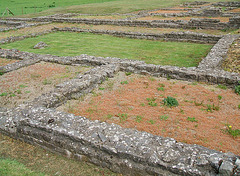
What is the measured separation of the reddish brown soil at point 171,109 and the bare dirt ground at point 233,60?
2.69 m

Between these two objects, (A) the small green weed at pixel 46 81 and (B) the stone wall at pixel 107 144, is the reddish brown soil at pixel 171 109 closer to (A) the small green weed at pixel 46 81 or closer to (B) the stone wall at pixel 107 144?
(B) the stone wall at pixel 107 144

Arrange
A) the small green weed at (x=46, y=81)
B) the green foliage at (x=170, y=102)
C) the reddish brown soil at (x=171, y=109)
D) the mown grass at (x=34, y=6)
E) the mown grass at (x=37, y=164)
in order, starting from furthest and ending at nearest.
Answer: the mown grass at (x=34, y=6) < the small green weed at (x=46, y=81) < the green foliage at (x=170, y=102) < the reddish brown soil at (x=171, y=109) < the mown grass at (x=37, y=164)

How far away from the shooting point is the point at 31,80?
12344 millimetres

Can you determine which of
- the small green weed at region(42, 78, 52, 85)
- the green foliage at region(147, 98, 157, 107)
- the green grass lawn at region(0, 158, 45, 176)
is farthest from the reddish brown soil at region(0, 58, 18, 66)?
the green foliage at region(147, 98, 157, 107)

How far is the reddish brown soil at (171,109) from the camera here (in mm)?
7016

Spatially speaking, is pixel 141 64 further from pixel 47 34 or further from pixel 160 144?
pixel 47 34

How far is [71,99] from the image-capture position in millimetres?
9961

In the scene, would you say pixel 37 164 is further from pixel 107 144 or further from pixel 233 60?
pixel 233 60

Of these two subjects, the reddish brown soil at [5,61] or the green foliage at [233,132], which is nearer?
the green foliage at [233,132]

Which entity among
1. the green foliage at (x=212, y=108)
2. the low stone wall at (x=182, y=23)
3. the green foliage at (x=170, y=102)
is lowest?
the green foliage at (x=212, y=108)

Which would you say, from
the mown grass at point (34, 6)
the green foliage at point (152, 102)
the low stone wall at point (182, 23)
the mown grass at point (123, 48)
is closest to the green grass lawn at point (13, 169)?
the green foliage at point (152, 102)

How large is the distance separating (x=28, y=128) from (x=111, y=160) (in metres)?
3.21

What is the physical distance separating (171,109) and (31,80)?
324 inches

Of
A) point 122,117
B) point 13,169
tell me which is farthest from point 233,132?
point 13,169
